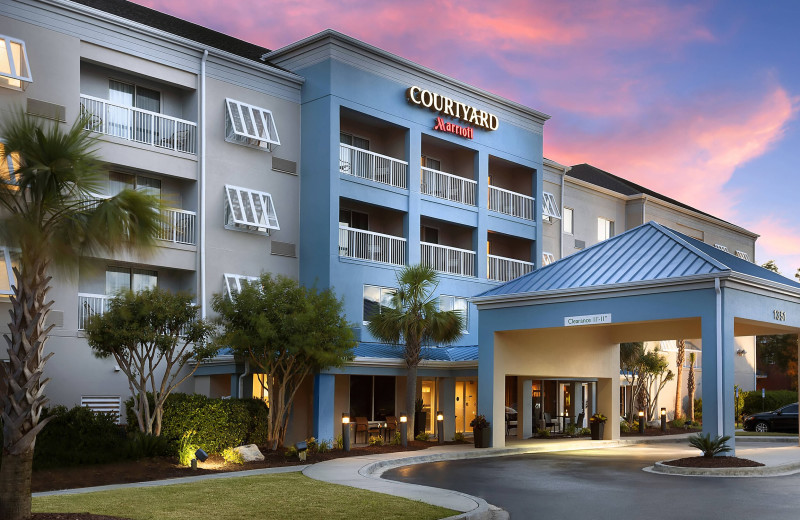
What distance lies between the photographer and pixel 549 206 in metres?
41.9

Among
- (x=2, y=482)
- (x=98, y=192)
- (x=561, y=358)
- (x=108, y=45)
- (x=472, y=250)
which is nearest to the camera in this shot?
(x=2, y=482)

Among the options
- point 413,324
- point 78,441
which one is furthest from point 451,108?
point 78,441

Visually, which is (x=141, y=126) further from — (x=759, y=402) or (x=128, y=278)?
(x=759, y=402)

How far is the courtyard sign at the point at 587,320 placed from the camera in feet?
82.7

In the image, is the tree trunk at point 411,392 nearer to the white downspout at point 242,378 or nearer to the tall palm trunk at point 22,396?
the white downspout at point 242,378

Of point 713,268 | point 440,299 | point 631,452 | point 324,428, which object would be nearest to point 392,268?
point 440,299

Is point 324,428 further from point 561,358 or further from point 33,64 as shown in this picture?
point 33,64

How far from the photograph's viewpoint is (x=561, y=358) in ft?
104

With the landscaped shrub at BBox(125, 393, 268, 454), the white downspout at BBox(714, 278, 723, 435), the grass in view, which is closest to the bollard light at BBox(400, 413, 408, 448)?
the landscaped shrub at BBox(125, 393, 268, 454)

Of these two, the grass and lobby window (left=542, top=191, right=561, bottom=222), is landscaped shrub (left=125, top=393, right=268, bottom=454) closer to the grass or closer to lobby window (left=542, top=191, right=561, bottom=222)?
the grass

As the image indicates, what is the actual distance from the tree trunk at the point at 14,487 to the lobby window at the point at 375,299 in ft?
67.5

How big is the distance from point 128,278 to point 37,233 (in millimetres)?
16837

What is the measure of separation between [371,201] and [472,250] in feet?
20.9

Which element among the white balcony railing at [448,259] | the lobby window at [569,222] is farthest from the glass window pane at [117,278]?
the lobby window at [569,222]
